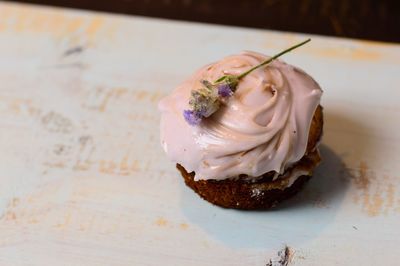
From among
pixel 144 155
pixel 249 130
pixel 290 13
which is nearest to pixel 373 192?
pixel 249 130

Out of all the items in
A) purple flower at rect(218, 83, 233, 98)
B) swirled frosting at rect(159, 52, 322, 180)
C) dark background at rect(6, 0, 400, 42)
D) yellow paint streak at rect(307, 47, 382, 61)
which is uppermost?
purple flower at rect(218, 83, 233, 98)

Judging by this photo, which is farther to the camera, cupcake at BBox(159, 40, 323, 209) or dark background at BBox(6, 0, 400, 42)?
dark background at BBox(6, 0, 400, 42)

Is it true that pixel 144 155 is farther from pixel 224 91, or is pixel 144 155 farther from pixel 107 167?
pixel 224 91

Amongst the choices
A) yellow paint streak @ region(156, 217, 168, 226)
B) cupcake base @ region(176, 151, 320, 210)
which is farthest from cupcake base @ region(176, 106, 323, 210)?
yellow paint streak @ region(156, 217, 168, 226)

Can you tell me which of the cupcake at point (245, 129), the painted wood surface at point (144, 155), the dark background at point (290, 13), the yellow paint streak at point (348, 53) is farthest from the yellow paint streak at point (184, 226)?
the dark background at point (290, 13)

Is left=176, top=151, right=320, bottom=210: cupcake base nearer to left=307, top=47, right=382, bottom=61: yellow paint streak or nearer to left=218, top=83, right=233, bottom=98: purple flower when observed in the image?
left=218, top=83, right=233, bottom=98: purple flower

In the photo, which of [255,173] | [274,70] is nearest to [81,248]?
[255,173]

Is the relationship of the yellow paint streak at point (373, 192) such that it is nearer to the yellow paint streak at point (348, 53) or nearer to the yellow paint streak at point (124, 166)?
the yellow paint streak at point (348, 53)

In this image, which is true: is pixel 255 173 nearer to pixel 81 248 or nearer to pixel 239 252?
pixel 239 252
